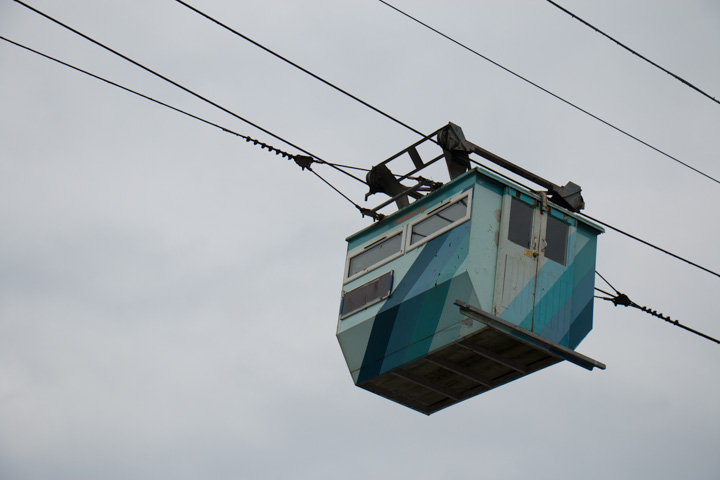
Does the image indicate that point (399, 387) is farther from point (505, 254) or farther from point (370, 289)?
point (505, 254)

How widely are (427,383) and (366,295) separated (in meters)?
1.65

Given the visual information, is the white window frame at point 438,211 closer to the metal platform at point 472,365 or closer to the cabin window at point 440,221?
the cabin window at point 440,221

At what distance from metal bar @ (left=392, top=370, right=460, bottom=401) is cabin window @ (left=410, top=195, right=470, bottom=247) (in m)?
1.92

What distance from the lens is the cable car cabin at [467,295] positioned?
18469 millimetres

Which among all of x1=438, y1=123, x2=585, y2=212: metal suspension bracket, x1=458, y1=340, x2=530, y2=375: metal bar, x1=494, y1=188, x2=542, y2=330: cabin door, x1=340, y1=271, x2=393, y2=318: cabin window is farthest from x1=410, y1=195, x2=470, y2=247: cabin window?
x1=458, y1=340, x2=530, y2=375: metal bar

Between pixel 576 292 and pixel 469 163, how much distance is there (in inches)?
103

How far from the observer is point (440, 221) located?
19359 millimetres

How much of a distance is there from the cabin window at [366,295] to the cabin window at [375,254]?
33 centimetres

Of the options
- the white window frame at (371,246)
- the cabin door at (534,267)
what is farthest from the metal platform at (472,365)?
the white window frame at (371,246)

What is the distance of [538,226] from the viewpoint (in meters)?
19.5

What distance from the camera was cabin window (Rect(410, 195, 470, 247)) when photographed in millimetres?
18969

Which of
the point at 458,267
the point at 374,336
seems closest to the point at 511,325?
the point at 458,267

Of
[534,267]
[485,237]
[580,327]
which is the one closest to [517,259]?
[534,267]

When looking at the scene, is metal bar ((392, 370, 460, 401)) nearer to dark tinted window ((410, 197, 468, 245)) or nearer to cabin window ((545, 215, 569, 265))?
dark tinted window ((410, 197, 468, 245))
